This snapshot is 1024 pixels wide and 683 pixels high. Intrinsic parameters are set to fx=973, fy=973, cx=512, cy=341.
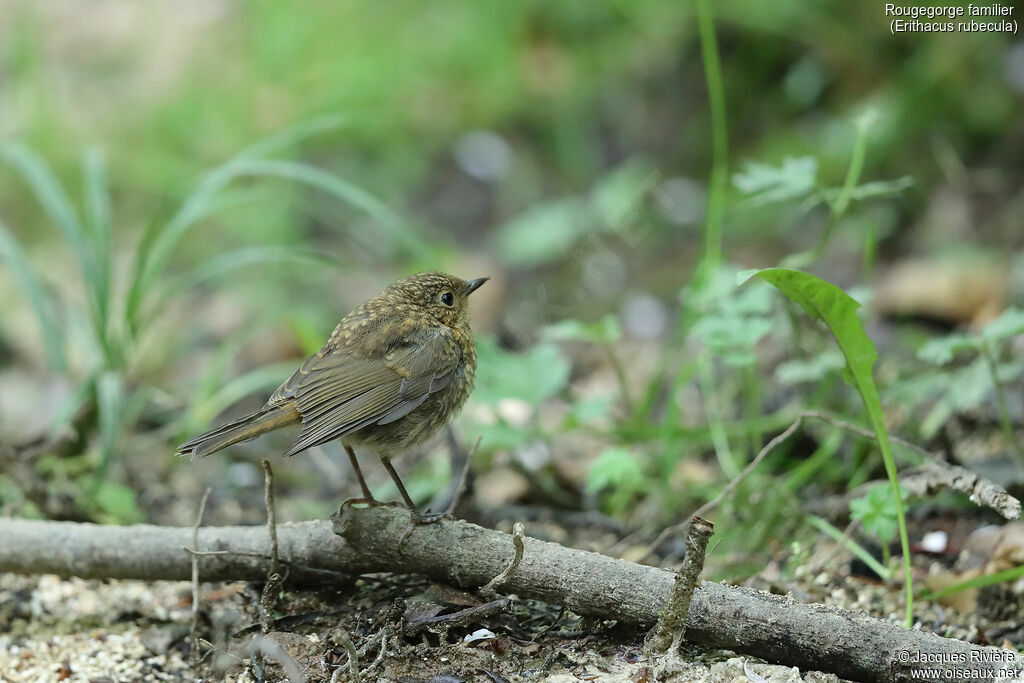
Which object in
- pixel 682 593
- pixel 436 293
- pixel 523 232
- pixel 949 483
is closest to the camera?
pixel 682 593

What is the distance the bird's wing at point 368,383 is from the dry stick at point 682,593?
3.37 feet

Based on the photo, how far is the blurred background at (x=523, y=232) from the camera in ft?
11.6

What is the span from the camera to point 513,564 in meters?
2.25

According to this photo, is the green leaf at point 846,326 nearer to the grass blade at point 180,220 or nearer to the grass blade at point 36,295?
the grass blade at point 180,220

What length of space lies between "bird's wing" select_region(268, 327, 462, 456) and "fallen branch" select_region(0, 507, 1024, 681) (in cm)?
31

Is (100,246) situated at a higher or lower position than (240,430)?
higher

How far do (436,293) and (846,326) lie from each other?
1.48 metres

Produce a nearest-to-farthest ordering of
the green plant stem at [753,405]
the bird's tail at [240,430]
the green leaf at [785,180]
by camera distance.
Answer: the bird's tail at [240,430], the green leaf at [785,180], the green plant stem at [753,405]

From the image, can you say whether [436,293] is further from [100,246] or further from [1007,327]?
[1007,327]

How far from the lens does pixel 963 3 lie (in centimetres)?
551

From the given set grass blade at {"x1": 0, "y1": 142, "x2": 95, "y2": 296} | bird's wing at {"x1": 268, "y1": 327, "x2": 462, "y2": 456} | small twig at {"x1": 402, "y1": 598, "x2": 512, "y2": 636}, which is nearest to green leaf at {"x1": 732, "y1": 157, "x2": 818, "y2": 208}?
bird's wing at {"x1": 268, "y1": 327, "x2": 462, "y2": 456}

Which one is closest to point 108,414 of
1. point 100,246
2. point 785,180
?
point 100,246

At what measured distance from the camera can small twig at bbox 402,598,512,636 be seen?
2334 millimetres

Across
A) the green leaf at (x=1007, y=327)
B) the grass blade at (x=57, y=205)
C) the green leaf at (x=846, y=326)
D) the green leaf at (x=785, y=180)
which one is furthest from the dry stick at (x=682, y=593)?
the grass blade at (x=57, y=205)
